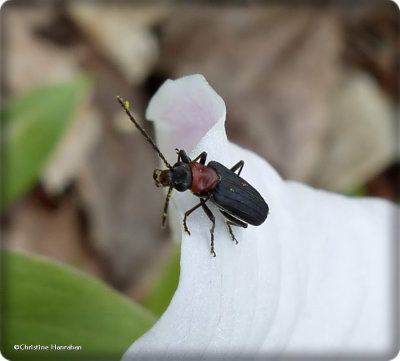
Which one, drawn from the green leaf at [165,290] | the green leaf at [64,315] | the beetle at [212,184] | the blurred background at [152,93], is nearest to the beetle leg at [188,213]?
the beetle at [212,184]

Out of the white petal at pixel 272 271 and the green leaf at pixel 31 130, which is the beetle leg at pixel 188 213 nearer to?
the white petal at pixel 272 271

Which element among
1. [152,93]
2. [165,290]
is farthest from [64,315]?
[152,93]

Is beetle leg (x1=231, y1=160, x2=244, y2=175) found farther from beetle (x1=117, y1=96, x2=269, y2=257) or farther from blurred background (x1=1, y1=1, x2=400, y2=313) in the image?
blurred background (x1=1, y1=1, x2=400, y2=313)

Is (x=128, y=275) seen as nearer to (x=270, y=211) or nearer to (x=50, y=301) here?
(x=50, y=301)

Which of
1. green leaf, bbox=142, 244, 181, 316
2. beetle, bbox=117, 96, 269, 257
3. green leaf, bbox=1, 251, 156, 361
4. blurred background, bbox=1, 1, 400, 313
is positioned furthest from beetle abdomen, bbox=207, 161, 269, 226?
blurred background, bbox=1, 1, 400, 313

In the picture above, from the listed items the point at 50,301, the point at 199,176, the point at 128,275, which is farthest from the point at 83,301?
the point at 128,275

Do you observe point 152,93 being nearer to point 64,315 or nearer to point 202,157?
point 64,315

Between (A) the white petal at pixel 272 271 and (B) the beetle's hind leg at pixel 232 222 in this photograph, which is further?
(B) the beetle's hind leg at pixel 232 222
